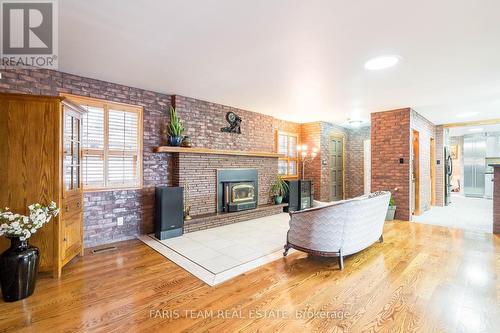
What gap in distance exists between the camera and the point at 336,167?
8.04 metres

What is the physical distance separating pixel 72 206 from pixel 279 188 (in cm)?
453

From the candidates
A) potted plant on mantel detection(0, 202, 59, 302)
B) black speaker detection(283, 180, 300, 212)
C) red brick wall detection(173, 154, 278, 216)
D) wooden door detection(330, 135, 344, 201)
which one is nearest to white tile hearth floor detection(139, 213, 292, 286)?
red brick wall detection(173, 154, 278, 216)

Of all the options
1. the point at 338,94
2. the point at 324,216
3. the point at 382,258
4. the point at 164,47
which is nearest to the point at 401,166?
the point at 338,94

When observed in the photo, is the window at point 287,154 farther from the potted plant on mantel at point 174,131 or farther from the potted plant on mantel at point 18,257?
the potted plant on mantel at point 18,257

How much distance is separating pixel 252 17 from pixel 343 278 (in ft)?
9.30

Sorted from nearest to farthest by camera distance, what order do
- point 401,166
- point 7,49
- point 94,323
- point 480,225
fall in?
point 94,323 < point 7,49 < point 480,225 < point 401,166

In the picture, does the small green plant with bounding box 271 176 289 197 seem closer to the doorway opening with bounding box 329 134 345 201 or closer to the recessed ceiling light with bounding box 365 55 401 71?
the doorway opening with bounding box 329 134 345 201

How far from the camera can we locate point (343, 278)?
2674 millimetres

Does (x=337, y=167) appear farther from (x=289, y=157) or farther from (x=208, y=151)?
(x=208, y=151)

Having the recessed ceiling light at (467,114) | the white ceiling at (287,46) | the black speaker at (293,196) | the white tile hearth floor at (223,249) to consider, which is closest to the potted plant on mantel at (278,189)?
the black speaker at (293,196)

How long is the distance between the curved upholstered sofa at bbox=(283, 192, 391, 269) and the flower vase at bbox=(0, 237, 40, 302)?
9.12ft

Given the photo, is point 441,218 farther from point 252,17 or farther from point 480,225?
point 252,17

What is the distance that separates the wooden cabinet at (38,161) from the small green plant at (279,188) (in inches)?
179

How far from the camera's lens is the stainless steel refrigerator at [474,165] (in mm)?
8867
